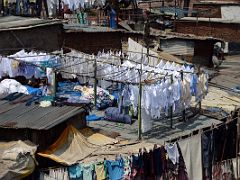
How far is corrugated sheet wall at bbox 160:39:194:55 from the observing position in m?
25.3

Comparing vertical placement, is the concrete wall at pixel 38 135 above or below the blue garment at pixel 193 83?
below

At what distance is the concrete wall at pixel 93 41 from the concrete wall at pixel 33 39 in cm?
187

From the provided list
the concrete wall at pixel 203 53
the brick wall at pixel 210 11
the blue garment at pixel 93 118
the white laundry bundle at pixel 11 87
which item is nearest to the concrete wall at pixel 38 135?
the blue garment at pixel 93 118

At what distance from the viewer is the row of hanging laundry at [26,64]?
1847cm

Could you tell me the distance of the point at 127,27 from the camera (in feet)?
90.9

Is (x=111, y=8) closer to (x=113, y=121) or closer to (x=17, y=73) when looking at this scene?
(x=17, y=73)

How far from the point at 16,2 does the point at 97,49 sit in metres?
5.74

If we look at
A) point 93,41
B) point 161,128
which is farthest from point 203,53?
point 161,128

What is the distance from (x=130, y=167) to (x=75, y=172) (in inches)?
55.3

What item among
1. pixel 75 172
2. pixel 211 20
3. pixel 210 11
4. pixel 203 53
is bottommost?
pixel 75 172

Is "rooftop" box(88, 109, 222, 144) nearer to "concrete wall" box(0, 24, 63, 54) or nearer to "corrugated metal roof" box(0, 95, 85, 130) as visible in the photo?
"corrugated metal roof" box(0, 95, 85, 130)

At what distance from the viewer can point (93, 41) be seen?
83.2 ft

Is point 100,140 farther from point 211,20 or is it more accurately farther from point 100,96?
point 211,20

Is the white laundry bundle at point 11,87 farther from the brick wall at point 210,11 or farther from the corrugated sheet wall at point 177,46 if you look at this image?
the brick wall at point 210,11
